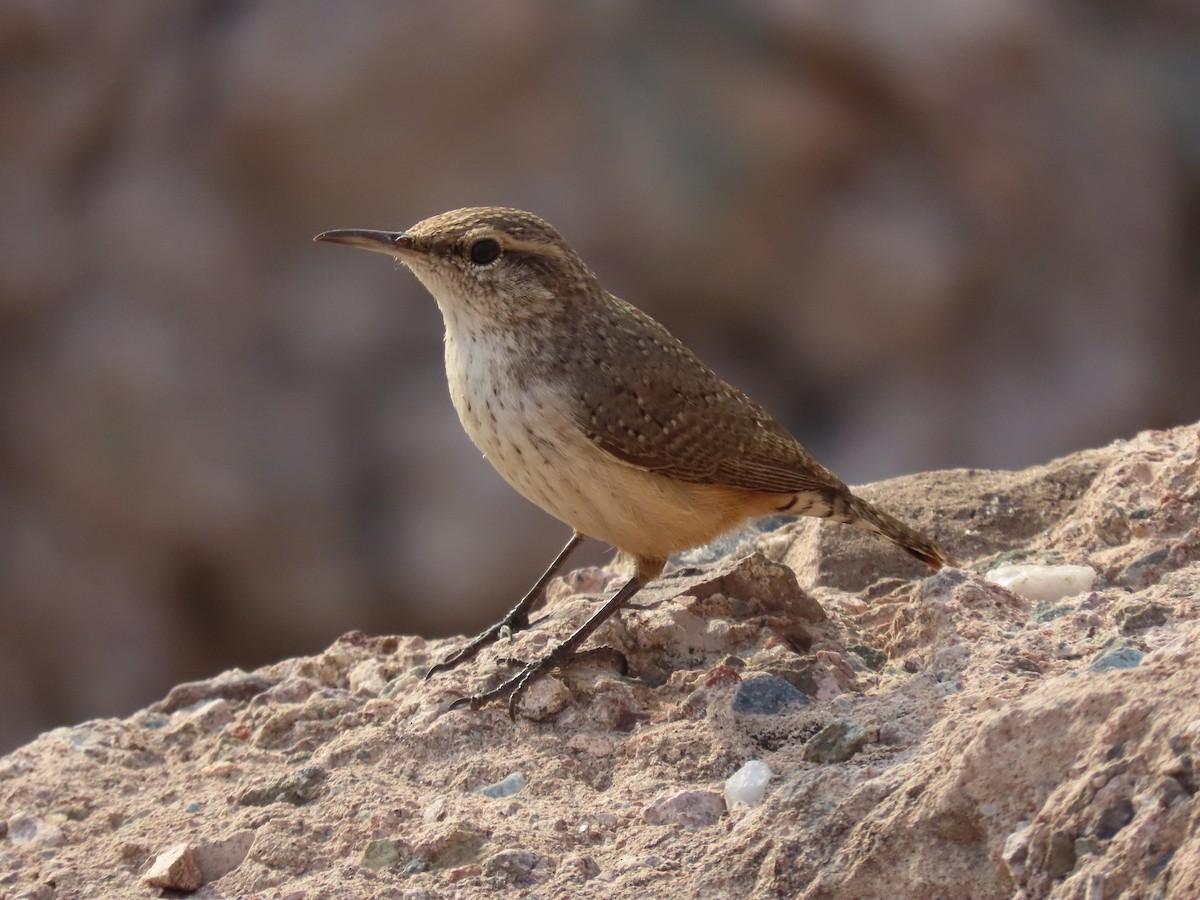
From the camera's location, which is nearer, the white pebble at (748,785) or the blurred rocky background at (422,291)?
the white pebble at (748,785)

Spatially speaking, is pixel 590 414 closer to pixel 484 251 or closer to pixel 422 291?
pixel 484 251

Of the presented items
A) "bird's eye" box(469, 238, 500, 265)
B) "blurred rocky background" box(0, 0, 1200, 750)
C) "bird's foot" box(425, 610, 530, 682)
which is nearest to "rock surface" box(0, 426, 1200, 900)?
"bird's foot" box(425, 610, 530, 682)

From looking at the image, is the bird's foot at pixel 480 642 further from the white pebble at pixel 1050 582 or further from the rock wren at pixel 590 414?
the white pebble at pixel 1050 582

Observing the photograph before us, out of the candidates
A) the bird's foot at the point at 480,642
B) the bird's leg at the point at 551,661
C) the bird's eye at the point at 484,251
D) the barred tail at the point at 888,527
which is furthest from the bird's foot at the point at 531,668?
the bird's eye at the point at 484,251

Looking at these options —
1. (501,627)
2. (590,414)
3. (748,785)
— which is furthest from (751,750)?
(501,627)

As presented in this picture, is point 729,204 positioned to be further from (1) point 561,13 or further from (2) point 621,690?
(2) point 621,690

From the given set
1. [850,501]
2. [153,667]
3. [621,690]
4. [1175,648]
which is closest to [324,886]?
[621,690]

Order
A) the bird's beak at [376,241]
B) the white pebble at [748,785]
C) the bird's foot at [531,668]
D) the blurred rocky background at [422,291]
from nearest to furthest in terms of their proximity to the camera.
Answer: the white pebble at [748,785]
the bird's foot at [531,668]
the bird's beak at [376,241]
the blurred rocky background at [422,291]

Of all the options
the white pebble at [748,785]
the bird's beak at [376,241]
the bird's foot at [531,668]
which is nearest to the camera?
the white pebble at [748,785]
